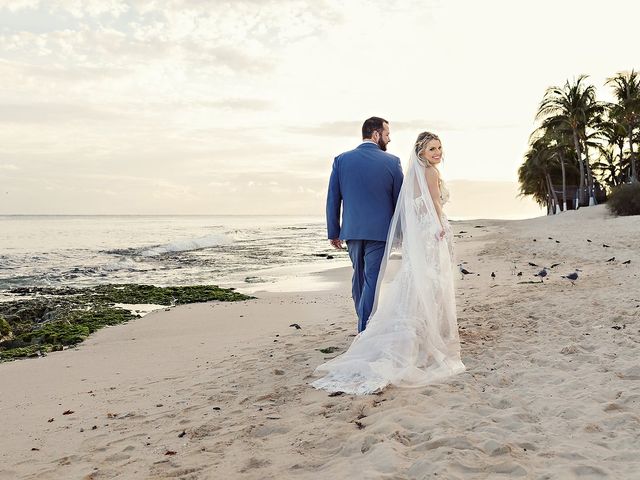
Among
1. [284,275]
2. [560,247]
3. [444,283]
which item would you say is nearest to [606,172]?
[560,247]

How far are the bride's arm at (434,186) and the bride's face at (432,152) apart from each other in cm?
9

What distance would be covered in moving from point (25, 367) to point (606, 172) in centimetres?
6482

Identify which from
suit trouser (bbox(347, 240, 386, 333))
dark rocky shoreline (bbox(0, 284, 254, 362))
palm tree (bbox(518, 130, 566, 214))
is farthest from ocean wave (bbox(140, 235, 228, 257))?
palm tree (bbox(518, 130, 566, 214))

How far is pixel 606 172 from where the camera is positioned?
197 feet

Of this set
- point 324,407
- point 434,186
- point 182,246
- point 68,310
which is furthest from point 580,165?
point 324,407

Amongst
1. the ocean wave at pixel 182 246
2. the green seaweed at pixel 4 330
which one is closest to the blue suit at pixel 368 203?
the green seaweed at pixel 4 330

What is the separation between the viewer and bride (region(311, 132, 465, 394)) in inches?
174

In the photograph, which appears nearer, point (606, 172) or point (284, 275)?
point (284, 275)

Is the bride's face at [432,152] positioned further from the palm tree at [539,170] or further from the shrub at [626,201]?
the palm tree at [539,170]

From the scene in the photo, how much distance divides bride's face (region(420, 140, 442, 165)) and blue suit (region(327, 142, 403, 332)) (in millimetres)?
338

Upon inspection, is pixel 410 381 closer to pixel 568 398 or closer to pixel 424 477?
pixel 568 398

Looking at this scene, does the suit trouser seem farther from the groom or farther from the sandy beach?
the sandy beach

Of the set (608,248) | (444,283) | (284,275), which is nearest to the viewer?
(444,283)

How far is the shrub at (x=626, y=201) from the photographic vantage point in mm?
28312
